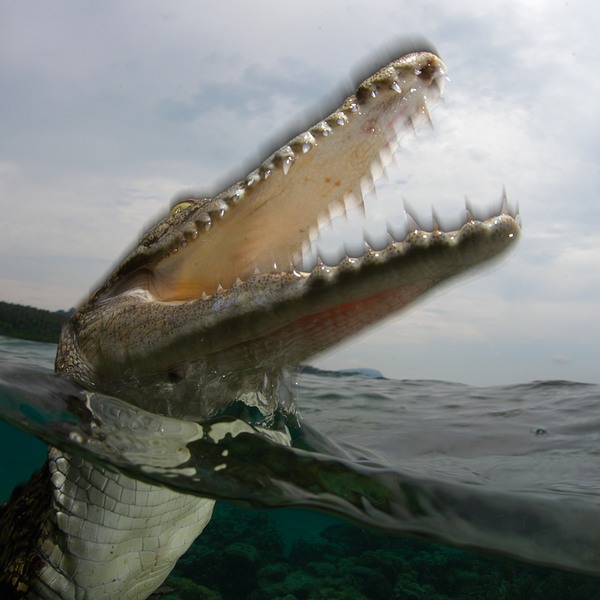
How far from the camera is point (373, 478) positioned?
2521 millimetres

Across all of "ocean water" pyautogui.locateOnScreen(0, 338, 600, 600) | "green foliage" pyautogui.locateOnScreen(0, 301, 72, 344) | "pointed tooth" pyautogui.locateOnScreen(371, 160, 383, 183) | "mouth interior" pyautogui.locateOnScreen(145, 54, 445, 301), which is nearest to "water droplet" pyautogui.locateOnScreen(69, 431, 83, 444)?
"ocean water" pyautogui.locateOnScreen(0, 338, 600, 600)

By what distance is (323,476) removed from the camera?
252 centimetres

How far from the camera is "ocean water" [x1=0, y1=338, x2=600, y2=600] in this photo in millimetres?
2510

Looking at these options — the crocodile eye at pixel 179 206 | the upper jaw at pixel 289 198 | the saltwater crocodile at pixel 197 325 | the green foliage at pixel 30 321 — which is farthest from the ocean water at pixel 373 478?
the crocodile eye at pixel 179 206

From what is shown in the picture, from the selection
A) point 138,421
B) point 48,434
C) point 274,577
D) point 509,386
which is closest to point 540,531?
point 138,421

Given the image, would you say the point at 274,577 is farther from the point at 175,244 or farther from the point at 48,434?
the point at 175,244

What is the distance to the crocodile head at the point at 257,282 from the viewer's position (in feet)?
6.24

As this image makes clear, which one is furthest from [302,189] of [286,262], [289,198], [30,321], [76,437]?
[30,321]

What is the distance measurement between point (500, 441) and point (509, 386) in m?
3.39

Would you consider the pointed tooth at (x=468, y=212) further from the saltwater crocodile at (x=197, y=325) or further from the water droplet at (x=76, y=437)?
the water droplet at (x=76, y=437)

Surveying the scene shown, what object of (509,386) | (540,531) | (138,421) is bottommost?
(540,531)

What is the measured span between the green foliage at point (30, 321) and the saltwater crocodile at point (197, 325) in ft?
22.5

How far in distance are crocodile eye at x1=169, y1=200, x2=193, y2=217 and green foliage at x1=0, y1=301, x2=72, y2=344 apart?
698 cm

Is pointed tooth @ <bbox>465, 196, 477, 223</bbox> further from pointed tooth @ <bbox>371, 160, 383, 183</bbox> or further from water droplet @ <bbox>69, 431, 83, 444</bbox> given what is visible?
water droplet @ <bbox>69, 431, 83, 444</bbox>
